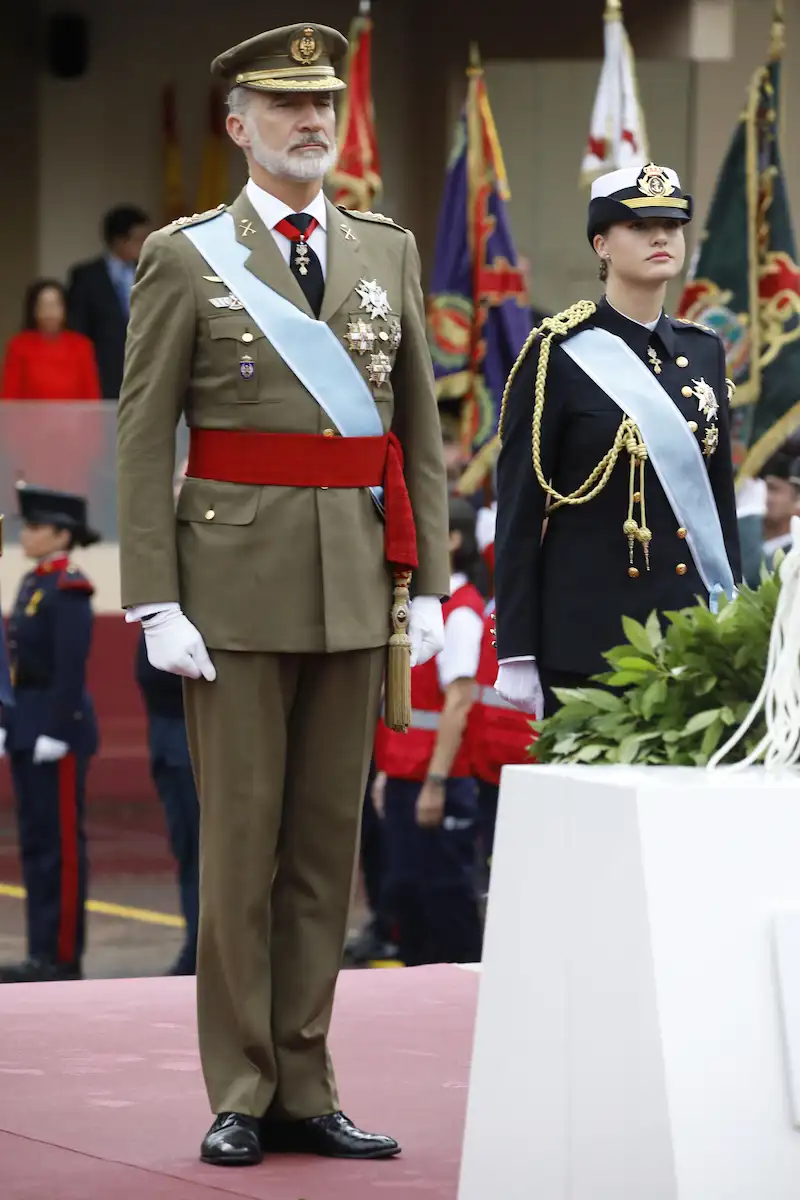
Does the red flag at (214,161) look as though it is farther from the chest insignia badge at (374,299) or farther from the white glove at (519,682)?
the chest insignia badge at (374,299)

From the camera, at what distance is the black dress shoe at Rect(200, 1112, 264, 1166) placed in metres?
4.37

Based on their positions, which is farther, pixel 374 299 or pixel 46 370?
pixel 46 370

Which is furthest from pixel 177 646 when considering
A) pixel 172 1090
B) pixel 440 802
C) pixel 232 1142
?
pixel 440 802

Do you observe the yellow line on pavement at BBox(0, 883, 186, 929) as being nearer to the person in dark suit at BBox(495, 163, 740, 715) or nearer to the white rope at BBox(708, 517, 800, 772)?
the person in dark suit at BBox(495, 163, 740, 715)

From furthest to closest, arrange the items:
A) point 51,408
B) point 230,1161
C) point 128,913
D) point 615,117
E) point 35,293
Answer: point 35,293, point 51,408, point 615,117, point 128,913, point 230,1161

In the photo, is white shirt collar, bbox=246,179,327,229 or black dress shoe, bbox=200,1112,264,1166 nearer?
black dress shoe, bbox=200,1112,264,1166

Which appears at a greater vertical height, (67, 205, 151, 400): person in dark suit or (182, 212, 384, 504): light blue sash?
(182, 212, 384, 504): light blue sash

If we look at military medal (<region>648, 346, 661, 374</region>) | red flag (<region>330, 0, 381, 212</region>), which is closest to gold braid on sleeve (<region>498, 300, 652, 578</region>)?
military medal (<region>648, 346, 661, 374</region>)

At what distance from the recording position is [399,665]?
455 cm

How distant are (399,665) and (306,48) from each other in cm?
106

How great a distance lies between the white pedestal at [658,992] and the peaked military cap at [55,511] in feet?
19.4

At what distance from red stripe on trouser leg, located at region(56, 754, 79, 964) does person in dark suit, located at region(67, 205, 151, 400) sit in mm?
5259

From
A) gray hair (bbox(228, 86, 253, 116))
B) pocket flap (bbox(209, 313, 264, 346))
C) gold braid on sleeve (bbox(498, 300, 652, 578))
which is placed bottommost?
gold braid on sleeve (bbox(498, 300, 652, 578))

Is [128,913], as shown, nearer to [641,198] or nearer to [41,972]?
[41,972]
